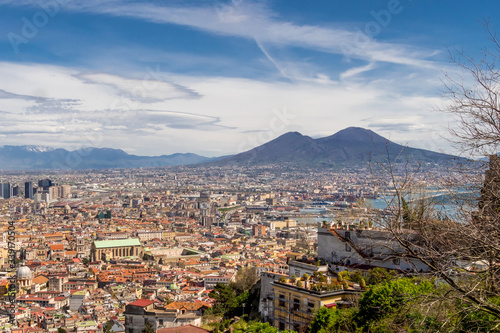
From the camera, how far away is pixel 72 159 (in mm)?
143625

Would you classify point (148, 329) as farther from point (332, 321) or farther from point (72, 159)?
point (72, 159)

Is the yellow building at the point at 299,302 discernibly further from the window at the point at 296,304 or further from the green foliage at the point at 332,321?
the green foliage at the point at 332,321

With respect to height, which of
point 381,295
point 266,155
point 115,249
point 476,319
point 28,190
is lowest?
point 115,249

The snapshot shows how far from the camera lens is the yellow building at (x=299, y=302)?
22.5ft

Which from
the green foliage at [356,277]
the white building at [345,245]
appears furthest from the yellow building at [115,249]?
the green foliage at [356,277]

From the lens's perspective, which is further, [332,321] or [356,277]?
[356,277]

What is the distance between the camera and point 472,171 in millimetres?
2705

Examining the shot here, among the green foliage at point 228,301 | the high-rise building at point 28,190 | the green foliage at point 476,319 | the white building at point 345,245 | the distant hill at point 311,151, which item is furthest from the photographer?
the distant hill at point 311,151

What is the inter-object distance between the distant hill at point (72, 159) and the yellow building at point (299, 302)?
13905cm

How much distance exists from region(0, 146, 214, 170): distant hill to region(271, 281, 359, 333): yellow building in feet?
456

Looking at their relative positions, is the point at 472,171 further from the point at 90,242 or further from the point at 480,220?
the point at 90,242

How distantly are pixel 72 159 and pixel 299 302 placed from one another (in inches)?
5710

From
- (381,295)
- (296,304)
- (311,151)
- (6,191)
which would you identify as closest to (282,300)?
(296,304)

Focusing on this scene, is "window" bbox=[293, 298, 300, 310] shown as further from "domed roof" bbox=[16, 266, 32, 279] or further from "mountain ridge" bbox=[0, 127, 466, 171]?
"mountain ridge" bbox=[0, 127, 466, 171]
